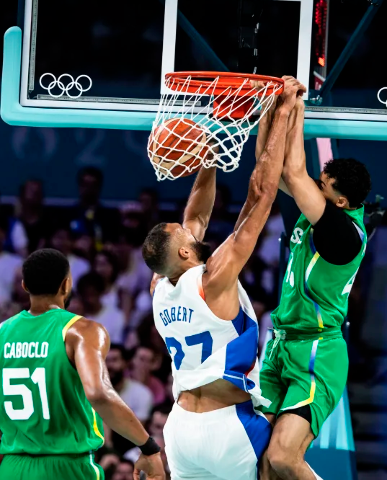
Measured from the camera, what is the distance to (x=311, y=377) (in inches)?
157

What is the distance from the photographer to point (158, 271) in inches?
153

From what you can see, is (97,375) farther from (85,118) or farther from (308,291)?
(85,118)

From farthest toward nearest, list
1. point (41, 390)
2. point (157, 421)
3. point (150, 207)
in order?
point (150, 207) → point (157, 421) → point (41, 390)

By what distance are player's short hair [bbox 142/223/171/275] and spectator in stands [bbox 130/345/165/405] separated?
162 inches

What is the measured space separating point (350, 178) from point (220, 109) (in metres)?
0.76

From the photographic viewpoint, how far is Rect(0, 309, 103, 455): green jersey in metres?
3.58

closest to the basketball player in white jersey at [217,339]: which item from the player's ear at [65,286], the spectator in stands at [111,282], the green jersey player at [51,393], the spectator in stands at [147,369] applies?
the green jersey player at [51,393]

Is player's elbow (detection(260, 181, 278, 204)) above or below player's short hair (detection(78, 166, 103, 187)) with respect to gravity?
below

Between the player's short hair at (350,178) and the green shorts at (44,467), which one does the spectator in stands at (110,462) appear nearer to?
the green shorts at (44,467)

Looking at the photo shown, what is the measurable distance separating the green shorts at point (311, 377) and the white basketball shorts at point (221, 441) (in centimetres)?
21

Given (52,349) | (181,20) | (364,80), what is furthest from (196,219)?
(364,80)

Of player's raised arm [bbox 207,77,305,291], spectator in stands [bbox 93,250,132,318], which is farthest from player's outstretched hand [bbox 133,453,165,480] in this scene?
spectator in stands [bbox 93,250,132,318]

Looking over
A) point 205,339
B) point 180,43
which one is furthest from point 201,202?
point 180,43

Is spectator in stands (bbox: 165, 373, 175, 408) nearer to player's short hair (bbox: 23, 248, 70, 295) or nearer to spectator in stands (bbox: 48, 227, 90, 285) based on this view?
spectator in stands (bbox: 48, 227, 90, 285)
